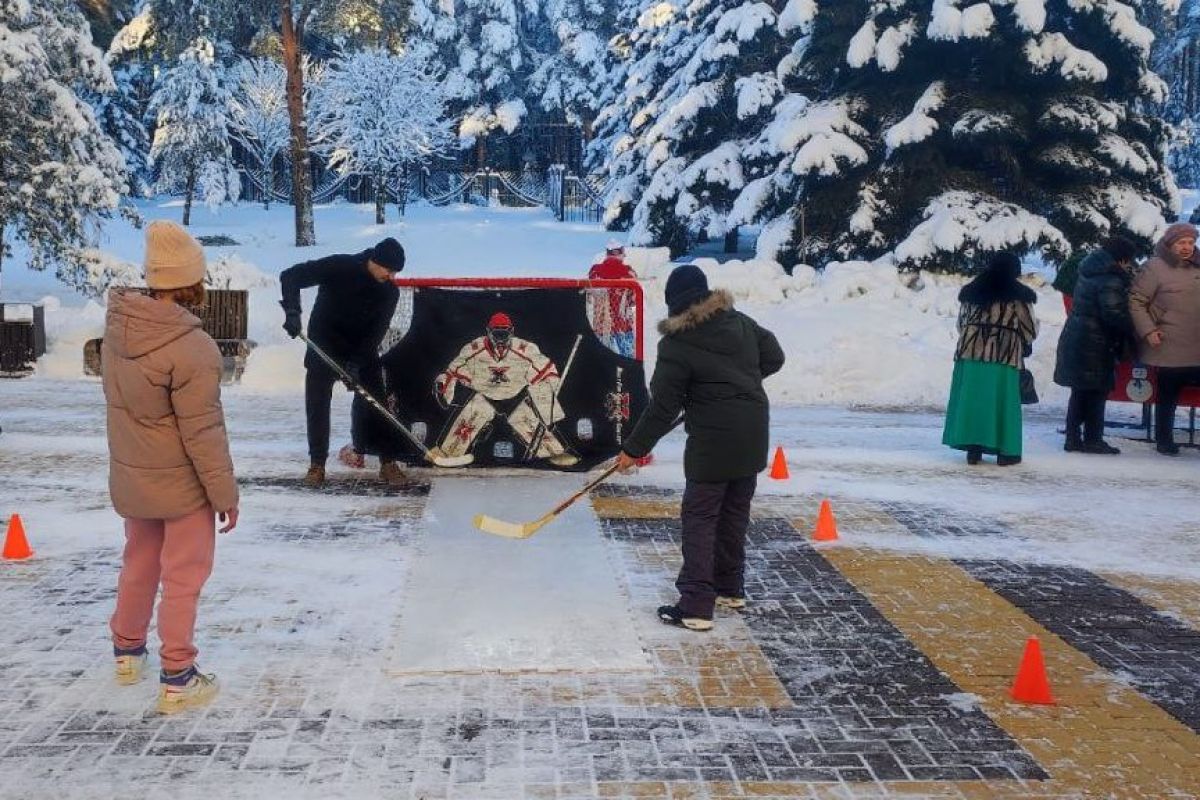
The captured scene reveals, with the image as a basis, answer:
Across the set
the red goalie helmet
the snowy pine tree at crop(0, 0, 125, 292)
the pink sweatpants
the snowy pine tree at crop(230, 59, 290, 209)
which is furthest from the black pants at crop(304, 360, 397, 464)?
the snowy pine tree at crop(230, 59, 290, 209)

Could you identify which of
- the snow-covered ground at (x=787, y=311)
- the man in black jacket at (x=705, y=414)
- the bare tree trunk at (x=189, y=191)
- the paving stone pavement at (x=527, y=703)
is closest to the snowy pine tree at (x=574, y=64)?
the bare tree trunk at (x=189, y=191)

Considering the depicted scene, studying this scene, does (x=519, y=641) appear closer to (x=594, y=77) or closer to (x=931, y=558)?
(x=931, y=558)

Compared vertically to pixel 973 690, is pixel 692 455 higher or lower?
higher

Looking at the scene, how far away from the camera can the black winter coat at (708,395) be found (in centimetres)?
611

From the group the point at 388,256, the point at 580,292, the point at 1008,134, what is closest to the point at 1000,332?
the point at 580,292

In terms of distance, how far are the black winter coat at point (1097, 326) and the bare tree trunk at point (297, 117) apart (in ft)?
79.8

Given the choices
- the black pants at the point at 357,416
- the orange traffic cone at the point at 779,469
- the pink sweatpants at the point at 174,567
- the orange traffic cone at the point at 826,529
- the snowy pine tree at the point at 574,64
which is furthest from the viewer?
the snowy pine tree at the point at 574,64

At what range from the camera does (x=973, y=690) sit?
554 centimetres

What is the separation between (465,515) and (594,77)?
150 ft

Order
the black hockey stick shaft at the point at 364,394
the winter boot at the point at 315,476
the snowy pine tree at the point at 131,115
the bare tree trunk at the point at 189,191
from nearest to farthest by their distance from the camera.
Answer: the black hockey stick shaft at the point at 364,394 < the winter boot at the point at 315,476 < the bare tree trunk at the point at 189,191 < the snowy pine tree at the point at 131,115

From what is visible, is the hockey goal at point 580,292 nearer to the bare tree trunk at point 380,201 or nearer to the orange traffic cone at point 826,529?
the orange traffic cone at point 826,529

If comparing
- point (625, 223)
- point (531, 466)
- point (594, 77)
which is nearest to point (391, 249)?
point (531, 466)

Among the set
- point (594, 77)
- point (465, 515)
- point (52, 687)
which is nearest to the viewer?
point (52, 687)

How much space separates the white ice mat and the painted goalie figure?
68 centimetres
